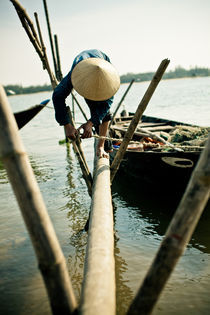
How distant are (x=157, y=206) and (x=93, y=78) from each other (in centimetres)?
328

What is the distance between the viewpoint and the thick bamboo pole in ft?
4.52

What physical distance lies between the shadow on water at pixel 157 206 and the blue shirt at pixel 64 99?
7.40 ft

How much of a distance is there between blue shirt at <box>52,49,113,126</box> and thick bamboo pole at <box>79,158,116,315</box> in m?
1.47

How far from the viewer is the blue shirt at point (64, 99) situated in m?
3.36

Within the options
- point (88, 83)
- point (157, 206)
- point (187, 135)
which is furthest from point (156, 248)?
point (187, 135)

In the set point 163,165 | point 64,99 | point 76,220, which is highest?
point 64,99

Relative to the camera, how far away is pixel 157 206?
5.30 metres

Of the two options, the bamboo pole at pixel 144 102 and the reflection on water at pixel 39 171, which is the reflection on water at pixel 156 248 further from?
the reflection on water at pixel 39 171

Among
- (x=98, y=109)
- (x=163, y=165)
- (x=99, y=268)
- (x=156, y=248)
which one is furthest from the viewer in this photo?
(x=163, y=165)

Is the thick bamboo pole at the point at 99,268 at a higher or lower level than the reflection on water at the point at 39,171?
higher

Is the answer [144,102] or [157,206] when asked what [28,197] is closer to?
[144,102]

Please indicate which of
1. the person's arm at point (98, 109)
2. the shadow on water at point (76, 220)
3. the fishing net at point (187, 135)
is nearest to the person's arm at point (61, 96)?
the person's arm at point (98, 109)

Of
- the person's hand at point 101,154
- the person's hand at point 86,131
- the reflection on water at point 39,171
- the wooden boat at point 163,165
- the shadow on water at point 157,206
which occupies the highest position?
the person's hand at point 86,131

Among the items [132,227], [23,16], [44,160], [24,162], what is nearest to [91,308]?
[24,162]
